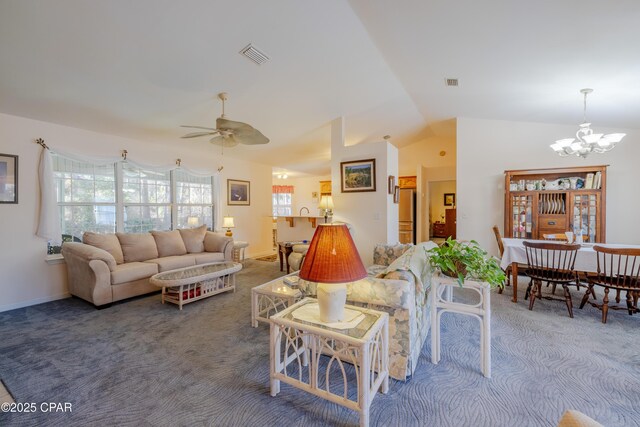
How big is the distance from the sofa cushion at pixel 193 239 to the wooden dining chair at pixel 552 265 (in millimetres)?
4997

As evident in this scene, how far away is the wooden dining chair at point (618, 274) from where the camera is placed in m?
2.71

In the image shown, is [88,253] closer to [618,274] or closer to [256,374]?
[256,374]

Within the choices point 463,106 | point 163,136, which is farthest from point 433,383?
point 163,136

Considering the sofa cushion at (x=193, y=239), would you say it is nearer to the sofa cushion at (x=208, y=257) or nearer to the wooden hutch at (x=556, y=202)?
the sofa cushion at (x=208, y=257)

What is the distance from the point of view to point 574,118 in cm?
416

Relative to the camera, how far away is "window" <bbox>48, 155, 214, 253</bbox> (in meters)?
3.91

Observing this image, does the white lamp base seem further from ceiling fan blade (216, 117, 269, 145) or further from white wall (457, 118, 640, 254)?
white wall (457, 118, 640, 254)

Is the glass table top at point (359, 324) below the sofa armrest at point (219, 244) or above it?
below

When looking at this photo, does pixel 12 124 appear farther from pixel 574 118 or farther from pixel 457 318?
pixel 574 118

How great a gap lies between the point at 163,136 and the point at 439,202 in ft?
29.1

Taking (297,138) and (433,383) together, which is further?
(297,138)

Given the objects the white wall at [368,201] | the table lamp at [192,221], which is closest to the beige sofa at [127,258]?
the table lamp at [192,221]

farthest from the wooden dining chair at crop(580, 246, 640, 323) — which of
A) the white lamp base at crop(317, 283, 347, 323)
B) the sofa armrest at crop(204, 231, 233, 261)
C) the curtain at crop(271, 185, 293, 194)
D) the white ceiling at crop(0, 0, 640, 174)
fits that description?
the curtain at crop(271, 185, 293, 194)

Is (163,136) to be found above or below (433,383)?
above
